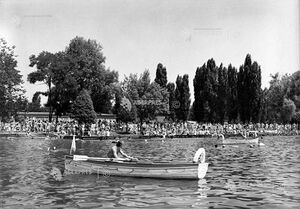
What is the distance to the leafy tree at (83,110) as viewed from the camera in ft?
259

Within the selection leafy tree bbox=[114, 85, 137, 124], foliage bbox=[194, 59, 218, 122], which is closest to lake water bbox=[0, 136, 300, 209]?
leafy tree bbox=[114, 85, 137, 124]

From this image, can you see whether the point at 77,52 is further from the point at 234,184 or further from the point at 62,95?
the point at 234,184

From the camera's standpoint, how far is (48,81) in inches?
3656

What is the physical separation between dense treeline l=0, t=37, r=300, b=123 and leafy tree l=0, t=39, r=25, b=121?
0.55 ft

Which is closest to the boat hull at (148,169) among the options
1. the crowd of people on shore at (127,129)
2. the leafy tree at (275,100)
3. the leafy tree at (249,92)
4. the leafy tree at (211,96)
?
the crowd of people on shore at (127,129)

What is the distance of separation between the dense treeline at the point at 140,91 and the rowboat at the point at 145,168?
167 feet

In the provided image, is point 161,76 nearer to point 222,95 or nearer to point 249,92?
point 222,95

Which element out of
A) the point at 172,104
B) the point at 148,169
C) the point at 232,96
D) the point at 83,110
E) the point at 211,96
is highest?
the point at 232,96

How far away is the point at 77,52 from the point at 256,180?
73072 mm

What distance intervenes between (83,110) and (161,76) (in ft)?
120

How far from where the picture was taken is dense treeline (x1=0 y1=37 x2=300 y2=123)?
87.4 m

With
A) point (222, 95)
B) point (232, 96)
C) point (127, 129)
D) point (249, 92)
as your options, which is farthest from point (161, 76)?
point (127, 129)

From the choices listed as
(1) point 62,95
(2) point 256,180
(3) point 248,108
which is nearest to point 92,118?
(1) point 62,95

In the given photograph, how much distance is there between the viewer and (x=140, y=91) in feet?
322
